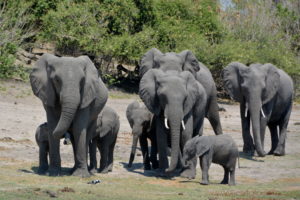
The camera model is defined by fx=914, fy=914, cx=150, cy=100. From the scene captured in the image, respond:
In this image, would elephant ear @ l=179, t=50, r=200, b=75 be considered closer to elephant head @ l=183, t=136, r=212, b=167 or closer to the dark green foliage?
elephant head @ l=183, t=136, r=212, b=167

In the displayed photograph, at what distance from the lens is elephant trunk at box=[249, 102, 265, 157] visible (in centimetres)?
2305

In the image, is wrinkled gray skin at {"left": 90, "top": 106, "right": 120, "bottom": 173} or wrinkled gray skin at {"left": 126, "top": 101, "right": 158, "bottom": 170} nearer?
wrinkled gray skin at {"left": 90, "top": 106, "right": 120, "bottom": 173}

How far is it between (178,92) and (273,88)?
638 cm

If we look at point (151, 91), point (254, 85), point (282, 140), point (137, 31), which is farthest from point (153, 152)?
point (137, 31)

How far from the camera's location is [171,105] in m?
18.6

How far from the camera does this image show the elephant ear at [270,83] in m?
24.3

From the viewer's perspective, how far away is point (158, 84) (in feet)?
62.7

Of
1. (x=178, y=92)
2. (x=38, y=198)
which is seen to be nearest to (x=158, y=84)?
(x=178, y=92)

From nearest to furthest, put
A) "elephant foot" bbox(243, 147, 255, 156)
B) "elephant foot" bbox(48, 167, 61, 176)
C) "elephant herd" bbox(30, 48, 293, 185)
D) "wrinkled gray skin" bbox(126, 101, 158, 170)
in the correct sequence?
"elephant herd" bbox(30, 48, 293, 185) → "elephant foot" bbox(48, 167, 61, 176) → "wrinkled gray skin" bbox(126, 101, 158, 170) → "elephant foot" bbox(243, 147, 255, 156)

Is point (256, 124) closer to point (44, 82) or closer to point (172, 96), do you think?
point (172, 96)

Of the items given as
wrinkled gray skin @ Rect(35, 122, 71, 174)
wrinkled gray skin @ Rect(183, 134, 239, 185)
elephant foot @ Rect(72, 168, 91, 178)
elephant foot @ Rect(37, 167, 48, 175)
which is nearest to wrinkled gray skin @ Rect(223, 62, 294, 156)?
wrinkled gray skin @ Rect(183, 134, 239, 185)

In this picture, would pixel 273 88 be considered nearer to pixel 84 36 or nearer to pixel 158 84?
pixel 158 84

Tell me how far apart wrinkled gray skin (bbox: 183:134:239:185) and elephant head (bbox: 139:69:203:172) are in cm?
46

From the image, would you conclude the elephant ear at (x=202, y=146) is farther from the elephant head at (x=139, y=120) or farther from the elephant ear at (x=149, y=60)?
the elephant ear at (x=149, y=60)
